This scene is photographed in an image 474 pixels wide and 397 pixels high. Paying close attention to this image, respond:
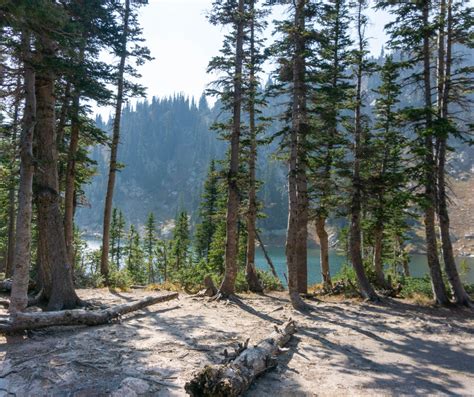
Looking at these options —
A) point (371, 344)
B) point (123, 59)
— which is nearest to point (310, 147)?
point (371, 344)

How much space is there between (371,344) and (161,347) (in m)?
4.84

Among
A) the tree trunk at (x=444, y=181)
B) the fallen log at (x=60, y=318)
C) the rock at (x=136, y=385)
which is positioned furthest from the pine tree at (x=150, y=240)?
the rock at (x=136, y=385)

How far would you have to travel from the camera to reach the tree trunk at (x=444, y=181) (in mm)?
12719

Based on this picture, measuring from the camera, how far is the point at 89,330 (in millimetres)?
8008

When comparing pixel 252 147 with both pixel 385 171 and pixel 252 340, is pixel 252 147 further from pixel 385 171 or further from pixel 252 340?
pixel 252 340

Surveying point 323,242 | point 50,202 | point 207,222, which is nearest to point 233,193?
point 50,202

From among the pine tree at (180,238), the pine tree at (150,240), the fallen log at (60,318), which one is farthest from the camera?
the pine tree at (150,240)

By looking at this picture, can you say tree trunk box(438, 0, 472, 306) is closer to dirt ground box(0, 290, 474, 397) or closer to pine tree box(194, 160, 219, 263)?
dirt ground box(0, 290, 474, 397)

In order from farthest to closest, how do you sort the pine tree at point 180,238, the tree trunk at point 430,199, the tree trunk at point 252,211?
1. the pine tree at point 180,238
2. the tree trunk at point 252,211
3. the tree trunk at point 430,199

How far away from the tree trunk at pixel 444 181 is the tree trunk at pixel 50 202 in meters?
12.7

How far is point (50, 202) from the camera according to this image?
9984 millimetres

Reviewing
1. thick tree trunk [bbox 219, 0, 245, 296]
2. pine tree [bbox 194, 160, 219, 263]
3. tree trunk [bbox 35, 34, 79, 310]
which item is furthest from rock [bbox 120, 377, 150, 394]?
pine tree [bbox 194, 160, 219, 263]

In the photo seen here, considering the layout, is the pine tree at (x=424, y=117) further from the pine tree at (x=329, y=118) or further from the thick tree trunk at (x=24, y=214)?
the thick tree trunk at (x=24, y=214)

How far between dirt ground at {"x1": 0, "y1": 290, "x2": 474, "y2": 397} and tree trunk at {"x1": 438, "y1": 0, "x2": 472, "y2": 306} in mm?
1801
